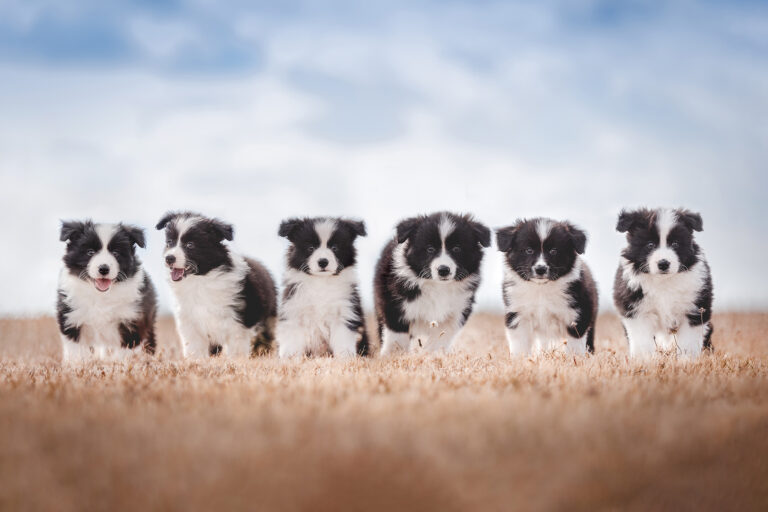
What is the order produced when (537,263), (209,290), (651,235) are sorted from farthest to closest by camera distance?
(209,290)
(651,235)
(537,263)

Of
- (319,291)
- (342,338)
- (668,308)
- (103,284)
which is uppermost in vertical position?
(103,284)

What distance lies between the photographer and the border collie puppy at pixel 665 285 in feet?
28.4

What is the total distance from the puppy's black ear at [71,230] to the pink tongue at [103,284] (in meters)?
0.60

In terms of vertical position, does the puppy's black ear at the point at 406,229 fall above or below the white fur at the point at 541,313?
above

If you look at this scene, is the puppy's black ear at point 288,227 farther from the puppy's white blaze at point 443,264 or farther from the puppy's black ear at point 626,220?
the puppy's black ear at point 626,220

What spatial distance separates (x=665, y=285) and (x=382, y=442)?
5.58 meters

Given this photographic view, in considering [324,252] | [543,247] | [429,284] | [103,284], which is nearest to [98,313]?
[103,284]

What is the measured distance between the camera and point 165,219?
905 cm

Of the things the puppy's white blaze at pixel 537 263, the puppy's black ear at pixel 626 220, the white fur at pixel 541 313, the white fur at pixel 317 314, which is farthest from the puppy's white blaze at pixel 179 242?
the puppy's black ear at pixel 626 220

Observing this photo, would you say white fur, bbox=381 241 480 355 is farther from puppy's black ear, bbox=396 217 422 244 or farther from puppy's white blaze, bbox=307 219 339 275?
puppy's white blaze, bbox=307 219 339 275

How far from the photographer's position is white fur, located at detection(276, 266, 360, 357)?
338 inches

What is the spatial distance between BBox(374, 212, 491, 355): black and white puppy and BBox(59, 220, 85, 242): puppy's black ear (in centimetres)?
357

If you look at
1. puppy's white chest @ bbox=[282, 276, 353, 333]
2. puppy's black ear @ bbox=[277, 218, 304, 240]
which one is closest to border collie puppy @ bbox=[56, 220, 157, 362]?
puppy's black ear @ bbox=[277, 218, 304, 240]

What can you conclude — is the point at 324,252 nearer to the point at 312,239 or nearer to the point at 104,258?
the point at 312,239
